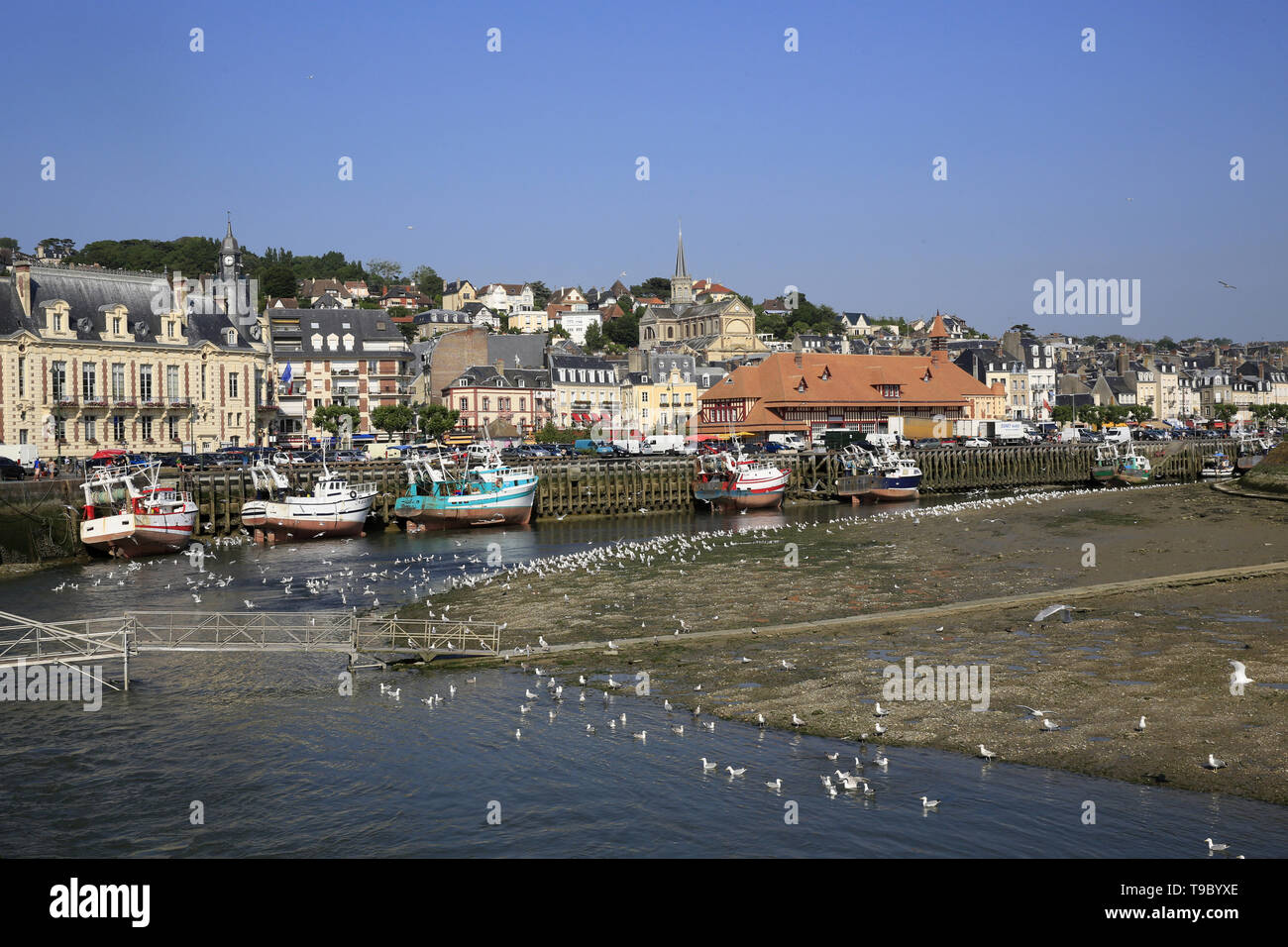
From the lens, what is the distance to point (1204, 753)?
17.4m

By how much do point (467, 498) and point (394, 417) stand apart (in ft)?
148

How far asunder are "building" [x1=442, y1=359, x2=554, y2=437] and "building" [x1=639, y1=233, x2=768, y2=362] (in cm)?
5375

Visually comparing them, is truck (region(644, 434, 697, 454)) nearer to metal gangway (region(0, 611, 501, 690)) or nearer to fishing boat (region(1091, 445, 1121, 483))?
fishing boat (region(1091, 445, 1121, 483))

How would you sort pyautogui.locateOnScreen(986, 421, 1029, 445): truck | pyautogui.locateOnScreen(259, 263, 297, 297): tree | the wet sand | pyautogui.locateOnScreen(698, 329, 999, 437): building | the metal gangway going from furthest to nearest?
pyautogui.locateOnScreen(259, 263, 297, 297): tree, pyautogui.locateOnScreen(986, 421, 1029, 445): truck, pyautogui.locateOnScreen(698, 329, 999, 437): building, the metal gangway, the wet sand

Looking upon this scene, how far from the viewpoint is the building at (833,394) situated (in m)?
105

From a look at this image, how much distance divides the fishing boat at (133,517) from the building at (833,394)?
199ft

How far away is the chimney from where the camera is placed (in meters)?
72.2

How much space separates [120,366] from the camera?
248ft

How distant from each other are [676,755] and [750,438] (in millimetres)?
85349

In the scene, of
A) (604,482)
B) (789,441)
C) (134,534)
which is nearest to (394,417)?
(789,441)

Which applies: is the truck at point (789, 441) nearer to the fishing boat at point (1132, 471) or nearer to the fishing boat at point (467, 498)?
the fishing boat at point (1132, 471)

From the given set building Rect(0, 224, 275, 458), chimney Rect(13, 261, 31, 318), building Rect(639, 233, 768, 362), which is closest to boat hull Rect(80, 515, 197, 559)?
building Rect(0, 224, 275, 458)
